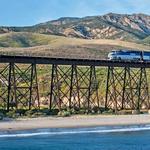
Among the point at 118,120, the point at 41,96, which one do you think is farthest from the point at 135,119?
the point at 41,96

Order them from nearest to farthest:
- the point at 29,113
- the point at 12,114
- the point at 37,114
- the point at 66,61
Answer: the point at 12,114 → the point at 37,114 → the point at 29,113 → the point at 66,61

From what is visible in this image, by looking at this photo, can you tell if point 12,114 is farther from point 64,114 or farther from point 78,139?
point 78,139

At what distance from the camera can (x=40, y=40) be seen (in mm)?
168375

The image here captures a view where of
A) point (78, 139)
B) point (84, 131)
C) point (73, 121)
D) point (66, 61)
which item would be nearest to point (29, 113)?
point (73, 121)

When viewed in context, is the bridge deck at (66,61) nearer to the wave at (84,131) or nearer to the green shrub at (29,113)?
→ the green shrub at (29,113)

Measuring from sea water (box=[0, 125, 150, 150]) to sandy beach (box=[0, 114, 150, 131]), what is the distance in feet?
5.17

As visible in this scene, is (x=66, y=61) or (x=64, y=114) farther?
(x=66, y=61)

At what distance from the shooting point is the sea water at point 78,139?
31.8 m

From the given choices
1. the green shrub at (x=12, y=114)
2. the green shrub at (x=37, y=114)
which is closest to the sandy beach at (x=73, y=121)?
the green shrub at (x=37, y=114)

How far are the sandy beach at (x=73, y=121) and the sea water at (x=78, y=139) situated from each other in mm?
1577

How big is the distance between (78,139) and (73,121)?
25.0 feet

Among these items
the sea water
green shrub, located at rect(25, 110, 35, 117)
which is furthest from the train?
the sea water

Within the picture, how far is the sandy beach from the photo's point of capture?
38.6 meters

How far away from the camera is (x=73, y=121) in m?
42.3
